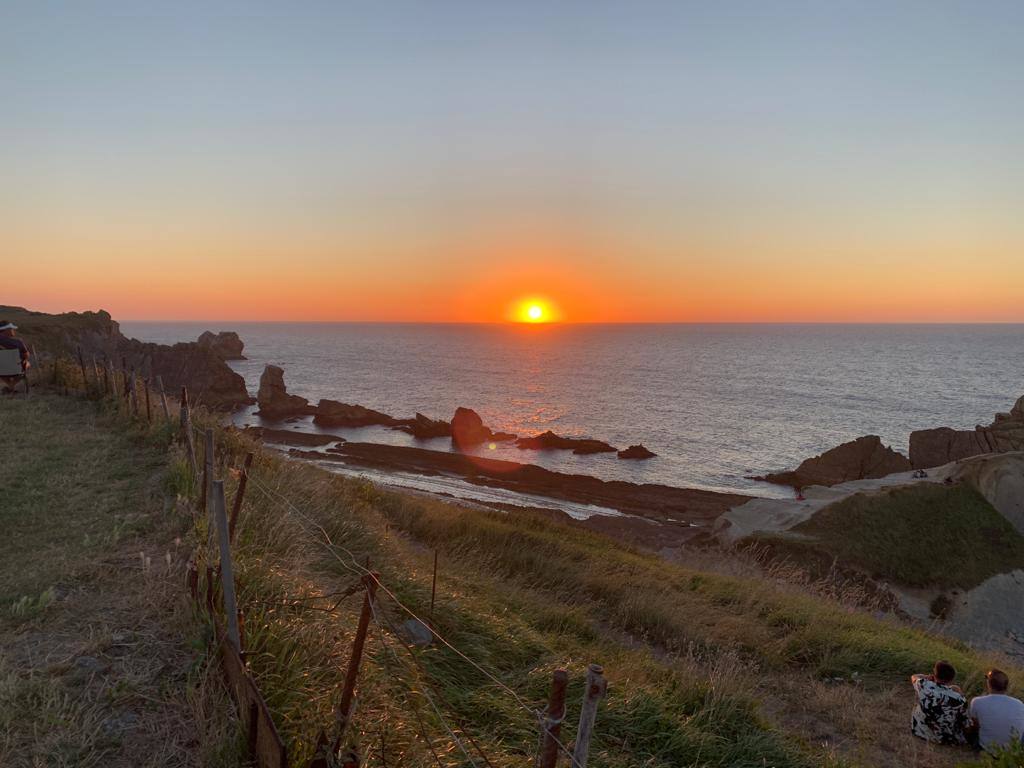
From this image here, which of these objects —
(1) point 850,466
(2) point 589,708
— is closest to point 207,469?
(2) point 589,708

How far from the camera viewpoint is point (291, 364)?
134 metres

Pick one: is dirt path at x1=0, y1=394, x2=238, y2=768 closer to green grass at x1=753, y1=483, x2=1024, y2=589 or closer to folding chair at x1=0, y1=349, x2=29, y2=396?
folding chair at x1=0, y1=349, x2=29, y2=396

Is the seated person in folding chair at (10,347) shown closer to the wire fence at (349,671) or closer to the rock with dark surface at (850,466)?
the wire fence at (349,671)

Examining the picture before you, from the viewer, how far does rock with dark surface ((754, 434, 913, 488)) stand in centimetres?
4531

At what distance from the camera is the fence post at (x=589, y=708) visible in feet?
9.30

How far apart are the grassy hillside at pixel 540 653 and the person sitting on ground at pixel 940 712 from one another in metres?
0.22

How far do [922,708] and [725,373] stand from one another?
12006 centimetres

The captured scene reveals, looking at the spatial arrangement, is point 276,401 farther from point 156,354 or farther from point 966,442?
point 966,442

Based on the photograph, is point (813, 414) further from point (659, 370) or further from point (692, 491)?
point (659, 370)

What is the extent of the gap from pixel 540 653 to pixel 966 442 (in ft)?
164

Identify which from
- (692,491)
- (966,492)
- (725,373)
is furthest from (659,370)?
(966,492)

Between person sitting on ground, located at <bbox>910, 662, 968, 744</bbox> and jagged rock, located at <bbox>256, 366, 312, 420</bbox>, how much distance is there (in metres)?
66.4

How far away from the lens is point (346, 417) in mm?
63375

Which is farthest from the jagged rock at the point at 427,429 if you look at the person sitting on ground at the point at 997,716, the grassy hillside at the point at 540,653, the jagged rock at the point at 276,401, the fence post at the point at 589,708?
the fence post at the point at 589,708
